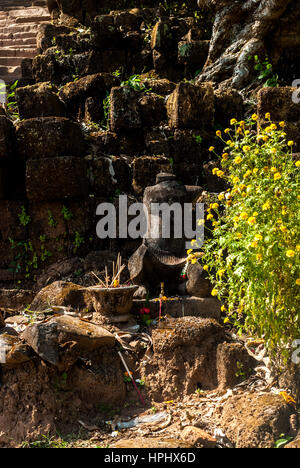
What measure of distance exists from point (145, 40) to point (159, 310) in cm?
629

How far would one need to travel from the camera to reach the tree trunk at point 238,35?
7.73 meters

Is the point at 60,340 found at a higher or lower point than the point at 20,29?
lower

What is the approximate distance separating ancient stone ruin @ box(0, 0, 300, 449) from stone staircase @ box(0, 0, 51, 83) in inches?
2.4

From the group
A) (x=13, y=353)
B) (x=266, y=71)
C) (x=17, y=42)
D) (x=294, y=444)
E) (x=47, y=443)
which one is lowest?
(x=47, y=443)

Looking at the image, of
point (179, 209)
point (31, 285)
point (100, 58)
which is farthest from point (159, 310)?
point (100, 58)

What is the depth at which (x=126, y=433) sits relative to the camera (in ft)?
11.1

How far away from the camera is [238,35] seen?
815 centimetres

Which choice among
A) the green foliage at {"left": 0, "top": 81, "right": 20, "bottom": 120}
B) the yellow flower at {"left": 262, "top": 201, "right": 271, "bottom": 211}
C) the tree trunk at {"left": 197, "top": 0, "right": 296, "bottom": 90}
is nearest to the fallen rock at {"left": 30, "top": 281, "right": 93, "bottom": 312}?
the yellow flower at {"left": 262, "top": 201, "right": 271, "bottom": 211}

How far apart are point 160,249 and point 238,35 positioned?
4931 mm

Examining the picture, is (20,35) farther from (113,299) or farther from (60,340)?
(60,340)

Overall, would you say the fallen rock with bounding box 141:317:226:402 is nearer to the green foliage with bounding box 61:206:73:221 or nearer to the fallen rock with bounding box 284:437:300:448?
the fallen rock with bounding box 284:437:300:448

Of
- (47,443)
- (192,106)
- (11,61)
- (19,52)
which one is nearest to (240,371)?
(47,443)

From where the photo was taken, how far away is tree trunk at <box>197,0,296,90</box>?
25.4 feet

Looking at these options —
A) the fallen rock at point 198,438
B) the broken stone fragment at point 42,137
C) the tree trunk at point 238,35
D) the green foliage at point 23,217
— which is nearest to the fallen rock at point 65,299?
the green foliage at point 23,217
